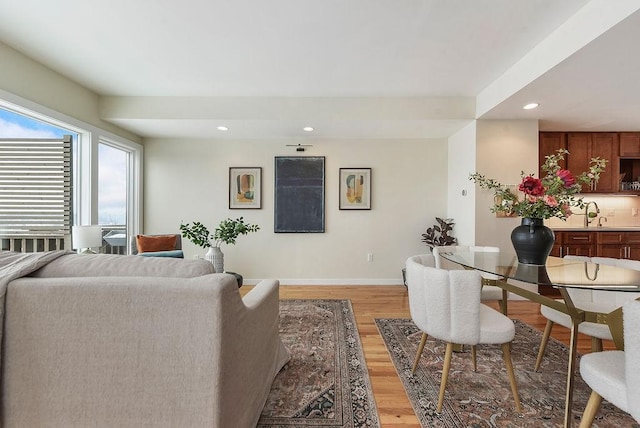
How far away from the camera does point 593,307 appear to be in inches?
75.3

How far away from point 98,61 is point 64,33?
0.42 m

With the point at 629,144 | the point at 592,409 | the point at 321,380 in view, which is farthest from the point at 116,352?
the point at 629,144

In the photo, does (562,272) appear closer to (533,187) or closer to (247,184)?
(533,187)

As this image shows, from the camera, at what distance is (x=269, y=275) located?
4.36m

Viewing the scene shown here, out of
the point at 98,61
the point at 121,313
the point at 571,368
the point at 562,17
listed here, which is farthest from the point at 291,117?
the point at 571,368

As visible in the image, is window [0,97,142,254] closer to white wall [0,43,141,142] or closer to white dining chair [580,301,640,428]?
white wall [0,43,141,142]

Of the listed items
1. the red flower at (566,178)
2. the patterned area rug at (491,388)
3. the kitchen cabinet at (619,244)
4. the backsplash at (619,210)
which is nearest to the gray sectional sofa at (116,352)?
the patterned area rug at (491,388)

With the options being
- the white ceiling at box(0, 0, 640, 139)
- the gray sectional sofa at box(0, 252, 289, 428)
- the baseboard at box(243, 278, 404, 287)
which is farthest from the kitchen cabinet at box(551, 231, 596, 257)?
the gray sectional sofa at box(0, 252, 289, 428)

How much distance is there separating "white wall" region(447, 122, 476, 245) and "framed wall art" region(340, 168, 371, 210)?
1.23 meters

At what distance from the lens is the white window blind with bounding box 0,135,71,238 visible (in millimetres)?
2760

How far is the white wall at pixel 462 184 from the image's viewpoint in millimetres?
3578

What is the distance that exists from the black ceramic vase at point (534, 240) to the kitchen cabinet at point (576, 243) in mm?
2247

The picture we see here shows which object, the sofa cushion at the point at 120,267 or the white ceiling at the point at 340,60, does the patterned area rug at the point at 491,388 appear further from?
the white ceiling at the point at 340,60

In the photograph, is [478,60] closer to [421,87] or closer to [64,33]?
[421,87]
